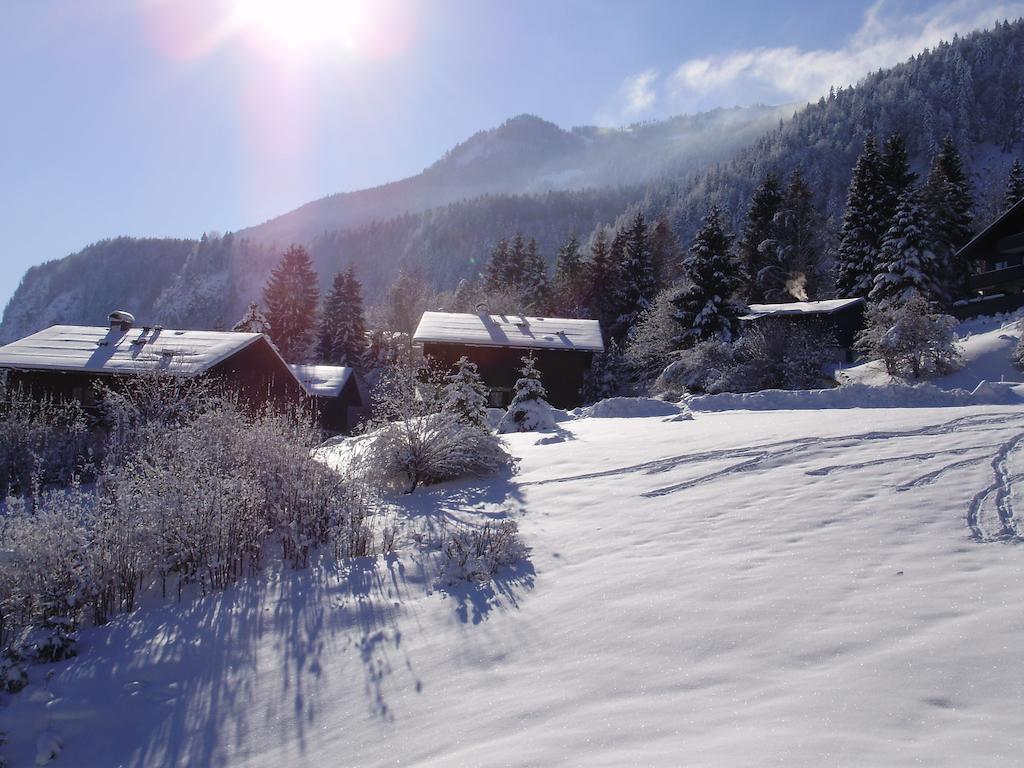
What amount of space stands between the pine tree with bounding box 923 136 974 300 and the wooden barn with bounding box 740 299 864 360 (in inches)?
195

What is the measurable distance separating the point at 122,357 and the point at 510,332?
16.5 m

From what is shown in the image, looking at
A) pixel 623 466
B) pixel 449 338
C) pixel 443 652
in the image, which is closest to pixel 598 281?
pixel 449 338

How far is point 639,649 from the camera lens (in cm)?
366

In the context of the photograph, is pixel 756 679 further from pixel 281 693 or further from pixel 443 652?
pixel 281 693

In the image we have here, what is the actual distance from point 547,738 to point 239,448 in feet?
24.5

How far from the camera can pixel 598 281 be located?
43531 millimetres

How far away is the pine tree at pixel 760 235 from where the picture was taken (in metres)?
42.4

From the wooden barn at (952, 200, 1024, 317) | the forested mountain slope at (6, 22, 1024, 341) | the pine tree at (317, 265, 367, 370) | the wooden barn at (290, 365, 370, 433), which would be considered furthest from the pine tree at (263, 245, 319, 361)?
the forested mountain slope at (6, 22, 1024, 341)

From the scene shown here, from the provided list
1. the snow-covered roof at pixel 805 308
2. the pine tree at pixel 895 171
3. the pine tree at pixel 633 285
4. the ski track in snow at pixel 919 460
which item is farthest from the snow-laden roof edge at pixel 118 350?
the pine tree at pixel 895 171

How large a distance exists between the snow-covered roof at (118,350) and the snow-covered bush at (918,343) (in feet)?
81.7

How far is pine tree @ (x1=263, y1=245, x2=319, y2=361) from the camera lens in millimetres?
47406

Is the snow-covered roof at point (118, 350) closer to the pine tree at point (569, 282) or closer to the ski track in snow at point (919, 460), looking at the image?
the ski track in snow at point (919, 460)

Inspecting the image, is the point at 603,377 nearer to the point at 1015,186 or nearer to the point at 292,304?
the point at 292,304

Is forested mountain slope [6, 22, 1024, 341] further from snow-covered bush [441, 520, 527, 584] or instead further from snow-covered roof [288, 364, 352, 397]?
snow-covered bush [441, 520, 527, 584]
